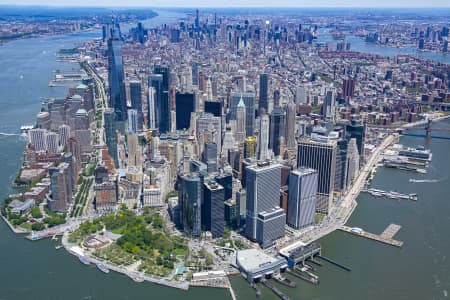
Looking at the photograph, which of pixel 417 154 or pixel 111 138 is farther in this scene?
pixel 417 154

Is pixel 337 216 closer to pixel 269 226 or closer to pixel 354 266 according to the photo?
pixel 354 266

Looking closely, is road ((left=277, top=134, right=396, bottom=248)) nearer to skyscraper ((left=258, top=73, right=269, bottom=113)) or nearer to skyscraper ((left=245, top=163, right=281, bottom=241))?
skyscraper ((left=245, top=163, right=281, bottom=241))

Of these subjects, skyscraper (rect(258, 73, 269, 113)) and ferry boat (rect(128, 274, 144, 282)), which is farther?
skyscraper (rect(258, 73, 269, 113))

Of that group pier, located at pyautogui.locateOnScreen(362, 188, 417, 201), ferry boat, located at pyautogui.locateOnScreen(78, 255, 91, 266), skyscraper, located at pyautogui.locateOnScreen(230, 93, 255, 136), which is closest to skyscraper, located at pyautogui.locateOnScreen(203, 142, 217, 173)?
skyscraper, located at pyautogui.locateOnScreen(230, 93, 255, 136)

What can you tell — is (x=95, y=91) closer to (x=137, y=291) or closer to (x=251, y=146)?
(x=251, y=146)

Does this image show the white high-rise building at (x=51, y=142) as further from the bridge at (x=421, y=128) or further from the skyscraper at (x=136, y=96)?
the bridge at (x=421, y=128)

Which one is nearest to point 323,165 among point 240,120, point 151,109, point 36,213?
point 240,120
